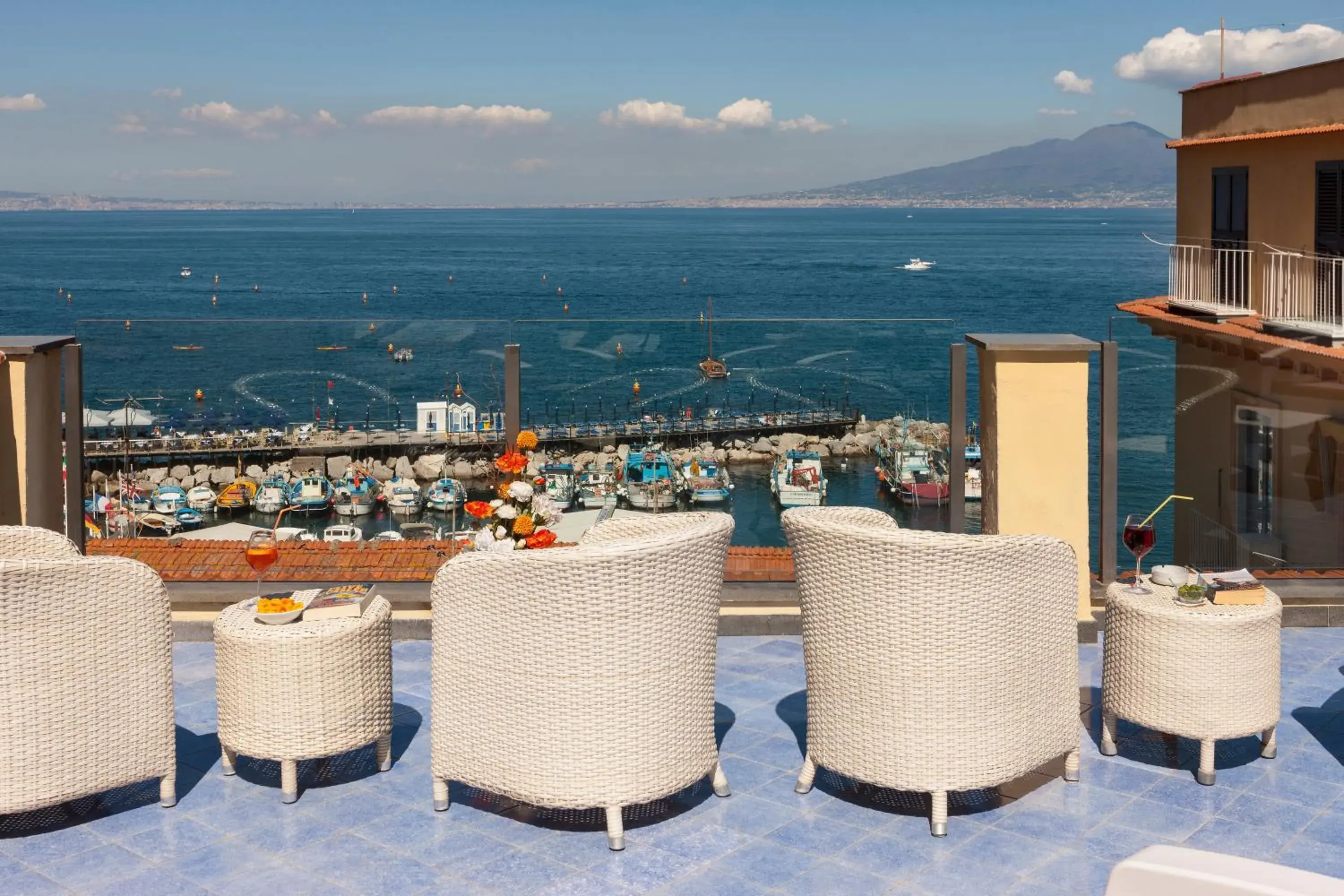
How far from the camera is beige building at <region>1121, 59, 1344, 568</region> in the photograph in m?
6.03

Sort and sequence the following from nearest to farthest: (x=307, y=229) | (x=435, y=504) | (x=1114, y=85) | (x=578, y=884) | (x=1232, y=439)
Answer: (x=578, y=884)
(x=435, y=504)
(x=1232, y=439)
(x=1114, y=85)
(x=307, y=229)

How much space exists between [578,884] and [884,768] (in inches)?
34.1

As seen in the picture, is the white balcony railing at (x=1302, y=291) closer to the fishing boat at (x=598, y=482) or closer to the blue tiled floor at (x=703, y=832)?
the fishing boat at (x=598, y=482)

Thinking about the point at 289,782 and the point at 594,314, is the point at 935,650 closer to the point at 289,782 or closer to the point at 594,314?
the point at 289,782

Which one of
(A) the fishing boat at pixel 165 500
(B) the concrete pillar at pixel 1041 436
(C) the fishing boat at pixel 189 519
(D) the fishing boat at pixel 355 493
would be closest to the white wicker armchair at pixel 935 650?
(B) the concrete pillar at pixel 1041 436

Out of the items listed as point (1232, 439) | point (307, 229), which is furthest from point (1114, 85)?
point (1232, 439)

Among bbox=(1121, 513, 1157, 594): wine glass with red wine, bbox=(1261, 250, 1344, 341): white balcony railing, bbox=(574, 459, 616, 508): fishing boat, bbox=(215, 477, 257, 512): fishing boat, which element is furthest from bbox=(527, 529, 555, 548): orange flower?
bbox=(1261, 250, 1344, 341): white balcony railing

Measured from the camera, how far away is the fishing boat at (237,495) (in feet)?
19.8

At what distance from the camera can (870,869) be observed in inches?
133

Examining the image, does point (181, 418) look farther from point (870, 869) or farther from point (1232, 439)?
point (1232, 439)

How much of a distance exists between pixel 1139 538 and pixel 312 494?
361 cm

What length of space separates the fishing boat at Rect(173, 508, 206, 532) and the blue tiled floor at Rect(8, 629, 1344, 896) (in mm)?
1992

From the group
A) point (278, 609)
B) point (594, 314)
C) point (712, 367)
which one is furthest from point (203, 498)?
point (594, 314)

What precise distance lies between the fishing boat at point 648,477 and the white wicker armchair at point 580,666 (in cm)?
225
